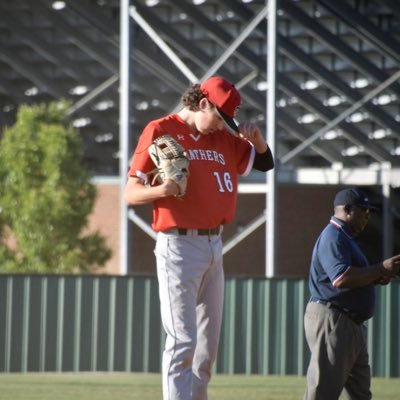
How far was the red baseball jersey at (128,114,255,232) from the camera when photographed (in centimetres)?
689

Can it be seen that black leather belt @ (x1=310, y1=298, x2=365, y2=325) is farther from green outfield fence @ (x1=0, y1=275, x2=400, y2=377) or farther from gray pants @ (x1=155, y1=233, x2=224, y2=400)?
green outfield fence @ (x1=0, y1=275, x2=400, y2=377)

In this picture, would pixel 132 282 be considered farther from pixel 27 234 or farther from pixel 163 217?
pixel 163 217

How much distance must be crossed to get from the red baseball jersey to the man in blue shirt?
26.6 inches

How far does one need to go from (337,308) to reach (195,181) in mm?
1207

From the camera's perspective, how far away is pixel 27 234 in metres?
20.1

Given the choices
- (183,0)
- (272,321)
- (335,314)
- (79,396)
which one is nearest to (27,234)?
(183,0)

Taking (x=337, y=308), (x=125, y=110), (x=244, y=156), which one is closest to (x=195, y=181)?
(x=244, y=156)

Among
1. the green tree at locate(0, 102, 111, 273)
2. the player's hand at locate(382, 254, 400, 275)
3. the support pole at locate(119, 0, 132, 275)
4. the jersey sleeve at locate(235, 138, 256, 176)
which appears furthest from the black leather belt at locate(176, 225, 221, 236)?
the green tree at locate(0, 102, 111, 273)

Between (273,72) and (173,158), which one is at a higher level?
(273,72)

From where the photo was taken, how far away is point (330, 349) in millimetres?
7309

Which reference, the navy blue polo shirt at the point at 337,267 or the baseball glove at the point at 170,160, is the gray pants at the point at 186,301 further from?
the navy blue polo shirt at the point at 337,267

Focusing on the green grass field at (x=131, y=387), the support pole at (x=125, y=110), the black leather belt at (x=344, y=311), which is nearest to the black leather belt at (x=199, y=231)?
the black leather belt at (x=344, y=311)

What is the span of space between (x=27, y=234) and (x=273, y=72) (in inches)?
199

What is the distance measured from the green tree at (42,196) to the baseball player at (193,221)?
510 inches
